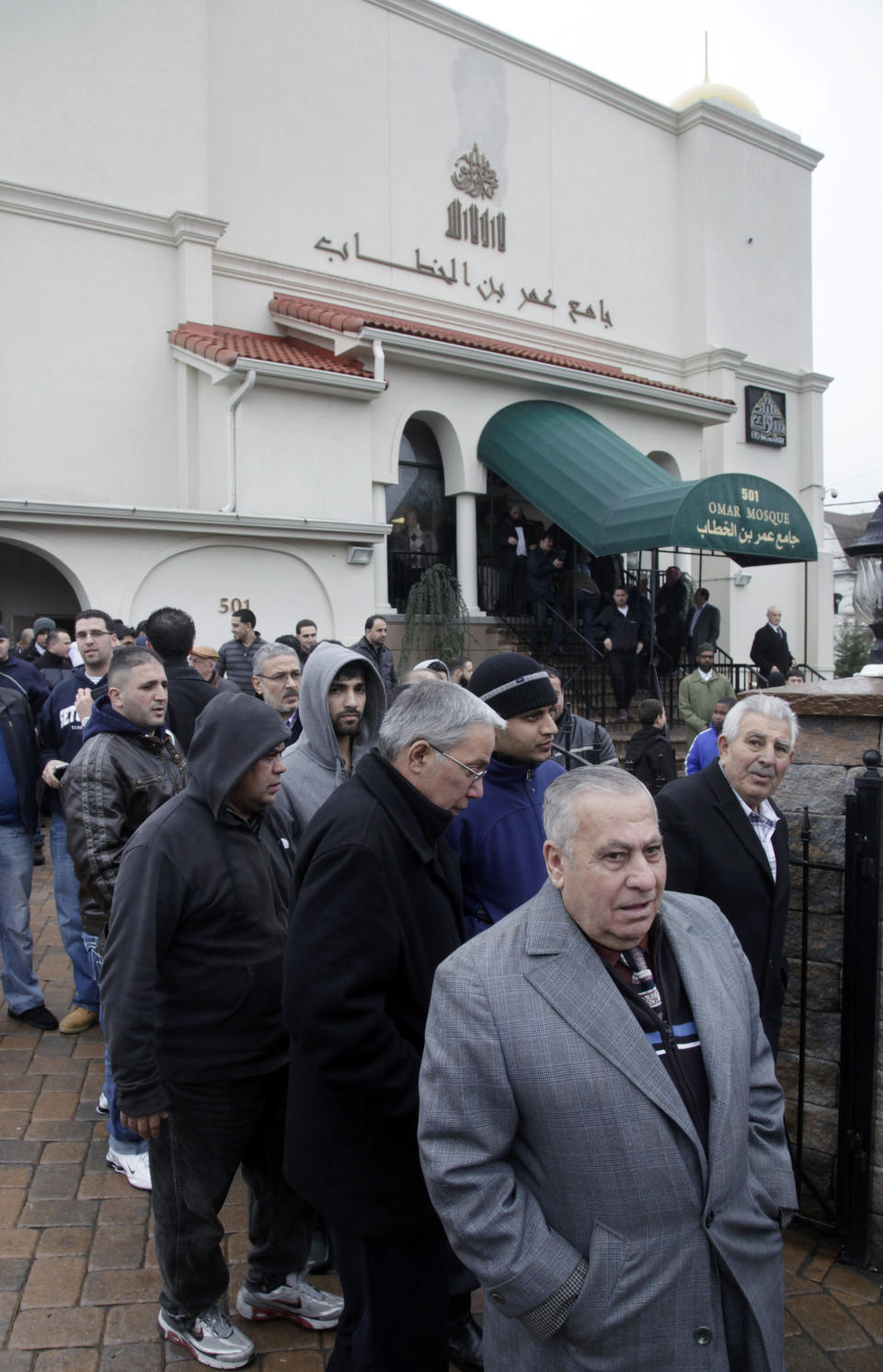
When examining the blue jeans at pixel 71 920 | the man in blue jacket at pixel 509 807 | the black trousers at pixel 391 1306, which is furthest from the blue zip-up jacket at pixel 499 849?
the blue jeans at pixel 71 920

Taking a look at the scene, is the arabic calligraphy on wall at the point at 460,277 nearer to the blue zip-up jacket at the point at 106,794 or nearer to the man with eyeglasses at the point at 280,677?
the man with eyeglasses at the point at 280,677

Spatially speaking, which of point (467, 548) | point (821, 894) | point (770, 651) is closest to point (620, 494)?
point (467, 548)

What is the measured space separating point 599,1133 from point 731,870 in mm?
1559

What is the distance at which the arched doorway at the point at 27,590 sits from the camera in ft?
42.0

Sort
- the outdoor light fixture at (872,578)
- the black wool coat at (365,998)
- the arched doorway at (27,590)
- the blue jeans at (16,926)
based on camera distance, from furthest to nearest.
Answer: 1. the arched doorway at (27,590)
2. the blue jeans at (16,926)
3. the outdoor light fixture at (872,578)
4. the black wool coat at (365,998)

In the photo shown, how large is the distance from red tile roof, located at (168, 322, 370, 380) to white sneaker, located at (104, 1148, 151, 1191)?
32.0ft

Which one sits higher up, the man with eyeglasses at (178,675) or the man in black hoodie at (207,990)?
the man with eyeglasses at (178,675)

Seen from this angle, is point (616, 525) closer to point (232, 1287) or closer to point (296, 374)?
point (296, 374)

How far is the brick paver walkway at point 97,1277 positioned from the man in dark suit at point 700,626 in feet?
41.4

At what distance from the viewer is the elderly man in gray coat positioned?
1773mm

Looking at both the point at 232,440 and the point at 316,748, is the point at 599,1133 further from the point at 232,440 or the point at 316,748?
the point at 232,440

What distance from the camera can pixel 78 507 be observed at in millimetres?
10258

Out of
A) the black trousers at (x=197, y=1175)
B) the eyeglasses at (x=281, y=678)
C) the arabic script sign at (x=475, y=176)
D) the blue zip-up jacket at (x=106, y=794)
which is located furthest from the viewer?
the arabic script sign at (x=475, y=176)

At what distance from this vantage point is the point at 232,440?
1202 centimetres
